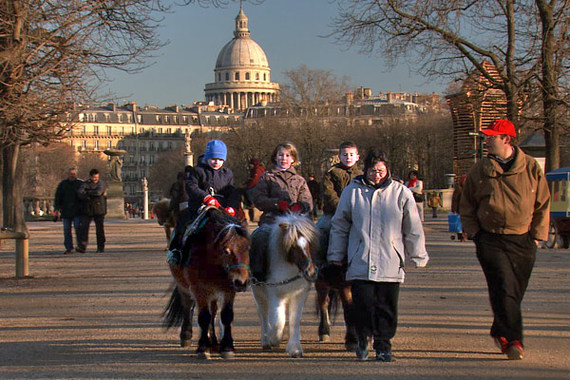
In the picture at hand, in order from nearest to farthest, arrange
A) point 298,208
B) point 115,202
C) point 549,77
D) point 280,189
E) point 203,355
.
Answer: point 203,355 < point 298,208 < point 280,189 < point 549,77 < point 115,202

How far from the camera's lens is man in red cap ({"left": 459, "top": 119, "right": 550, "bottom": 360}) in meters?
8.62

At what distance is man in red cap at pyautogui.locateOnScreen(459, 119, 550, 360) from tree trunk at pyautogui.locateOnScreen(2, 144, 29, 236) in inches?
716

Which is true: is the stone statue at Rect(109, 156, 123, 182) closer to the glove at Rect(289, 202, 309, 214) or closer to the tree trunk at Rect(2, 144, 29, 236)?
the tree trunk at Rect(2, 144, 29, 236)

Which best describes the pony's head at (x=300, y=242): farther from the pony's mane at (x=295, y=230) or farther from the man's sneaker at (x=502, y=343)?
the man's sneaker at (x=502, y=343)

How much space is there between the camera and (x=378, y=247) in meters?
8.52

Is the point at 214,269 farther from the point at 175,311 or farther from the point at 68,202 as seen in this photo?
the point at 68,202

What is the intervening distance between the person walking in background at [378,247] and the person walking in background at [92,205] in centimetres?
1422

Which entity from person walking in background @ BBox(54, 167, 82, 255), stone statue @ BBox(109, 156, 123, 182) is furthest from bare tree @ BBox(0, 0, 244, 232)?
stone statue @ BBox(109, 156, 123, 182)

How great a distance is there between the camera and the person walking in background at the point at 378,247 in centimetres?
849

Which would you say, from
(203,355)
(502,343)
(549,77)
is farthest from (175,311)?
(549,77)

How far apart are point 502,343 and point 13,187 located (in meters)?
20.7

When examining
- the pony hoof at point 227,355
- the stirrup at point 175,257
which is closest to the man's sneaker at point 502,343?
the pony hoof at point 227,355

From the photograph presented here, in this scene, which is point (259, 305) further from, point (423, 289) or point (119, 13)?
Result: point (119, 13)

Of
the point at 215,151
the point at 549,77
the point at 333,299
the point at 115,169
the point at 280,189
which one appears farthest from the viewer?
the point at 115,169
